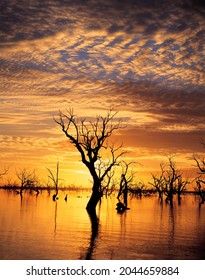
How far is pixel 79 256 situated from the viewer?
10883 millimetres

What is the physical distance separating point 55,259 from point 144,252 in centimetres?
270

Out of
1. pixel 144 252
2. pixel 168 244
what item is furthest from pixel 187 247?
pixel 144 252

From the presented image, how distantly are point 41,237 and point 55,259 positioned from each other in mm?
3571
